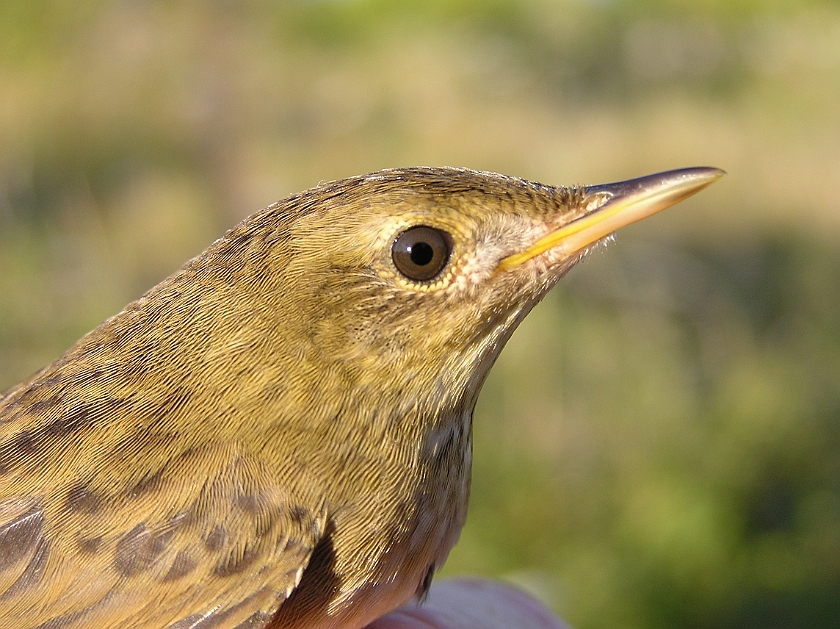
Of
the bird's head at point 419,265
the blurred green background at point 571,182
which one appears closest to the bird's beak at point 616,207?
the bird's head at point 419,265

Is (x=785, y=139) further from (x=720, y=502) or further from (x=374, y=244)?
(x=374, y=244)

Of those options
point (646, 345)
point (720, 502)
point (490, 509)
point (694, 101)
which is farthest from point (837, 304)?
point (694, 101)

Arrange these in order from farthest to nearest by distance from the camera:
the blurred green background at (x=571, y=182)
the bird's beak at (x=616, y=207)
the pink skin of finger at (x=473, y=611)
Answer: the blurred green background at (x=571, y=182), the pink skin of finger at (x=473, y=611), the bird's beak at (x=616, y=207)

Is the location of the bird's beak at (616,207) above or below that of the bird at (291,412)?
above

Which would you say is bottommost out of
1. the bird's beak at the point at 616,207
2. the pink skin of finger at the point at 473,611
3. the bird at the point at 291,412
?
the pink skin of finger at the point at 473,611

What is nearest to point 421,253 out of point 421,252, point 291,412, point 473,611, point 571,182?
point 421,252

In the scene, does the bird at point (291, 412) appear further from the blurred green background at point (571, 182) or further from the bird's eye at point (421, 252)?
the blurred green background at point (571, 182)

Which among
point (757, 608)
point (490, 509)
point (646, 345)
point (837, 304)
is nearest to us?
point (757, 608)

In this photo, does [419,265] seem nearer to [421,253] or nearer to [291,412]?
[421,253]
